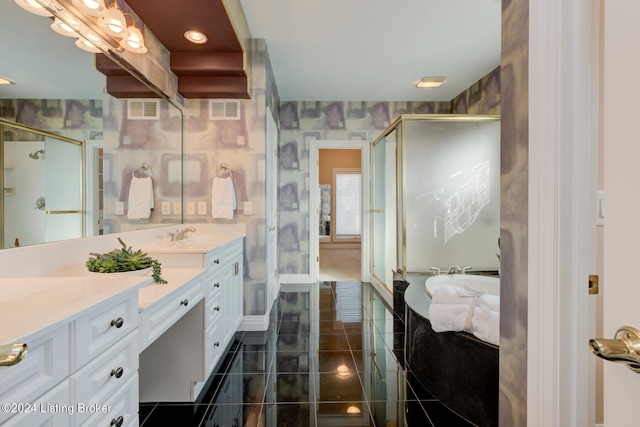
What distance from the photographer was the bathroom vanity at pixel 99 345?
0.70m

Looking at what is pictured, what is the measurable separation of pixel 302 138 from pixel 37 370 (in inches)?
170

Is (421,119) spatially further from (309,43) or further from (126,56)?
(126,56)

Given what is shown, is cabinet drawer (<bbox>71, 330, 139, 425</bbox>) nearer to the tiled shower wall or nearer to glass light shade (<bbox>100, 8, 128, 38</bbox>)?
glass light shade (<bbox>100, 8, 128, 38</bbox>)

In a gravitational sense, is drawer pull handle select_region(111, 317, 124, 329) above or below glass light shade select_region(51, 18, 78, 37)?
below

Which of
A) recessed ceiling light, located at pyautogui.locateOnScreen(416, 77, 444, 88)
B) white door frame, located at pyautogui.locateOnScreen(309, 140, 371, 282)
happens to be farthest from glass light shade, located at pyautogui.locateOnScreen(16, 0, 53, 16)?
recessed ceiling light, located at pyautogui.locateOnScreen(416, 77, 444, 88)

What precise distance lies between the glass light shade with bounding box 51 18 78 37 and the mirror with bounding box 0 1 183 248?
0.02 metres

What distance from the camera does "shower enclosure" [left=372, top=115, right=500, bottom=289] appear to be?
320cm

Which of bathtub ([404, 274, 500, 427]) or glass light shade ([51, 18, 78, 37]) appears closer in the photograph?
glass light shade ([51, 18, 78, 37])

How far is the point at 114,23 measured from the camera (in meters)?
1.74
